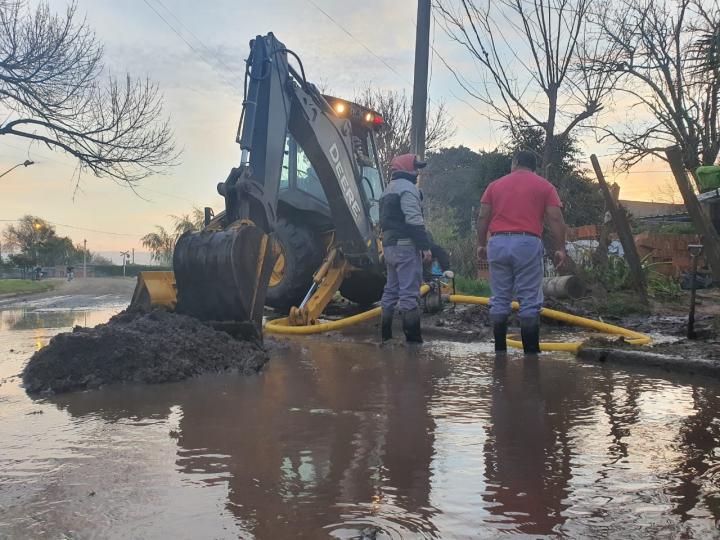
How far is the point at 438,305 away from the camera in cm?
840

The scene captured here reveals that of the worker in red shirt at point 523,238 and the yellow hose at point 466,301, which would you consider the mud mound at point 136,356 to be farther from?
the yellow hose at point 466,301

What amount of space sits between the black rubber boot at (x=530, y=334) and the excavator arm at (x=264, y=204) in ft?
7.41

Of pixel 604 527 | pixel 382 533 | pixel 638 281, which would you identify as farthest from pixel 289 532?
pixel 638 281

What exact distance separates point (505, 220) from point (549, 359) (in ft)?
4.07

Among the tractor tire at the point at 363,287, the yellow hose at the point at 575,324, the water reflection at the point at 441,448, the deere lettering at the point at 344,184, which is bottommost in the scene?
the water reflection at the point at 441,448

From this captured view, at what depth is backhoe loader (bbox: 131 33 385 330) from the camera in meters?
5.08

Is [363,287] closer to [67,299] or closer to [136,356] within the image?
[136,356]

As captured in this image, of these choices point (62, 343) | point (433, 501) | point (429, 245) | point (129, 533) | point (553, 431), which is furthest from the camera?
point (429, 245)

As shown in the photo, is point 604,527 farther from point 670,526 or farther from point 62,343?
point 62,343

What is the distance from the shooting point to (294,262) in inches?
336

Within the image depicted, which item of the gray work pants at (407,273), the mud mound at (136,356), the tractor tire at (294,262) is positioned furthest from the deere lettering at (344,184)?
the mud mound at (136,356)

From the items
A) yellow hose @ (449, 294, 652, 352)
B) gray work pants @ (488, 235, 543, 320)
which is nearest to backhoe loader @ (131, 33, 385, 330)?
yellow hose @ (449, 294, 652, 352)

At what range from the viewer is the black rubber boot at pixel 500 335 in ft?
18.7

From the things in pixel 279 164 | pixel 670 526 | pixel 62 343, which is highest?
pixel 279 164
